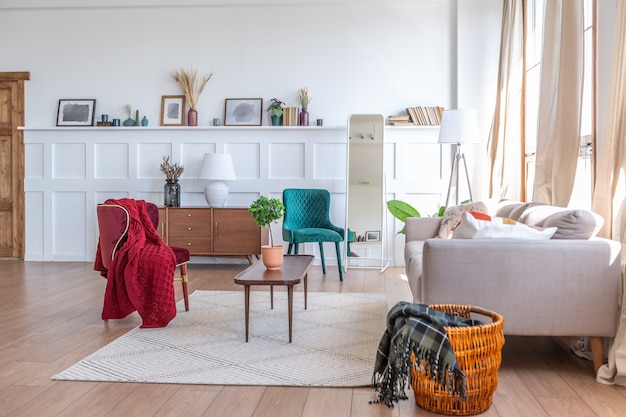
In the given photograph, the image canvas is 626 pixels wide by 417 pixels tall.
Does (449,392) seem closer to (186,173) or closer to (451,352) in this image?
(451,352)

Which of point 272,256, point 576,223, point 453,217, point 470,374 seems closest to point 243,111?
point 453,217

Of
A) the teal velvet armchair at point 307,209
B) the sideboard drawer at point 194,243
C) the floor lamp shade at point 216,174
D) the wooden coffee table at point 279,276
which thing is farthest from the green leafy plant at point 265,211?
the sideboard drawer at point 194,243

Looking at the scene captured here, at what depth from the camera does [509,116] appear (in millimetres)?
5434

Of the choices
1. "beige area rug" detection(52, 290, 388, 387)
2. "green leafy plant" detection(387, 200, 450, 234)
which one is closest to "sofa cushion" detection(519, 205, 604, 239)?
"beige area rug" detection(52, 290, 388, 387)

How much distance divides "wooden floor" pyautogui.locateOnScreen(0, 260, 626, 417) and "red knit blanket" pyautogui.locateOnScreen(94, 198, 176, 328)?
14 cm

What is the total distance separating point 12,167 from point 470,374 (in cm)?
632

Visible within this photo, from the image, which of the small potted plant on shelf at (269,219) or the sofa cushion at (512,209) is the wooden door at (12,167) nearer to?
the small potted plant on shelf at (269,219)

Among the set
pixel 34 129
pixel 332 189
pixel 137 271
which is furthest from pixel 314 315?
pixel 34 129

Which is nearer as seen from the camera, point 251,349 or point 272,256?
point 251,349

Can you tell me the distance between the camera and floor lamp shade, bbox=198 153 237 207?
6173 mm

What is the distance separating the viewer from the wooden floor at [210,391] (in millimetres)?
2326

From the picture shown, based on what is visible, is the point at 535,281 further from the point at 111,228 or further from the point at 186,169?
the point at 186,169

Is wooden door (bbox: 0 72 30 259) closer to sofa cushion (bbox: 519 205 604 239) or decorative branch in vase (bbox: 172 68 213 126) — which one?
decorative branch in vase (bbox: 172 68 213 126)

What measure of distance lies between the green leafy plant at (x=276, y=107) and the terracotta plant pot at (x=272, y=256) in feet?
10.1
